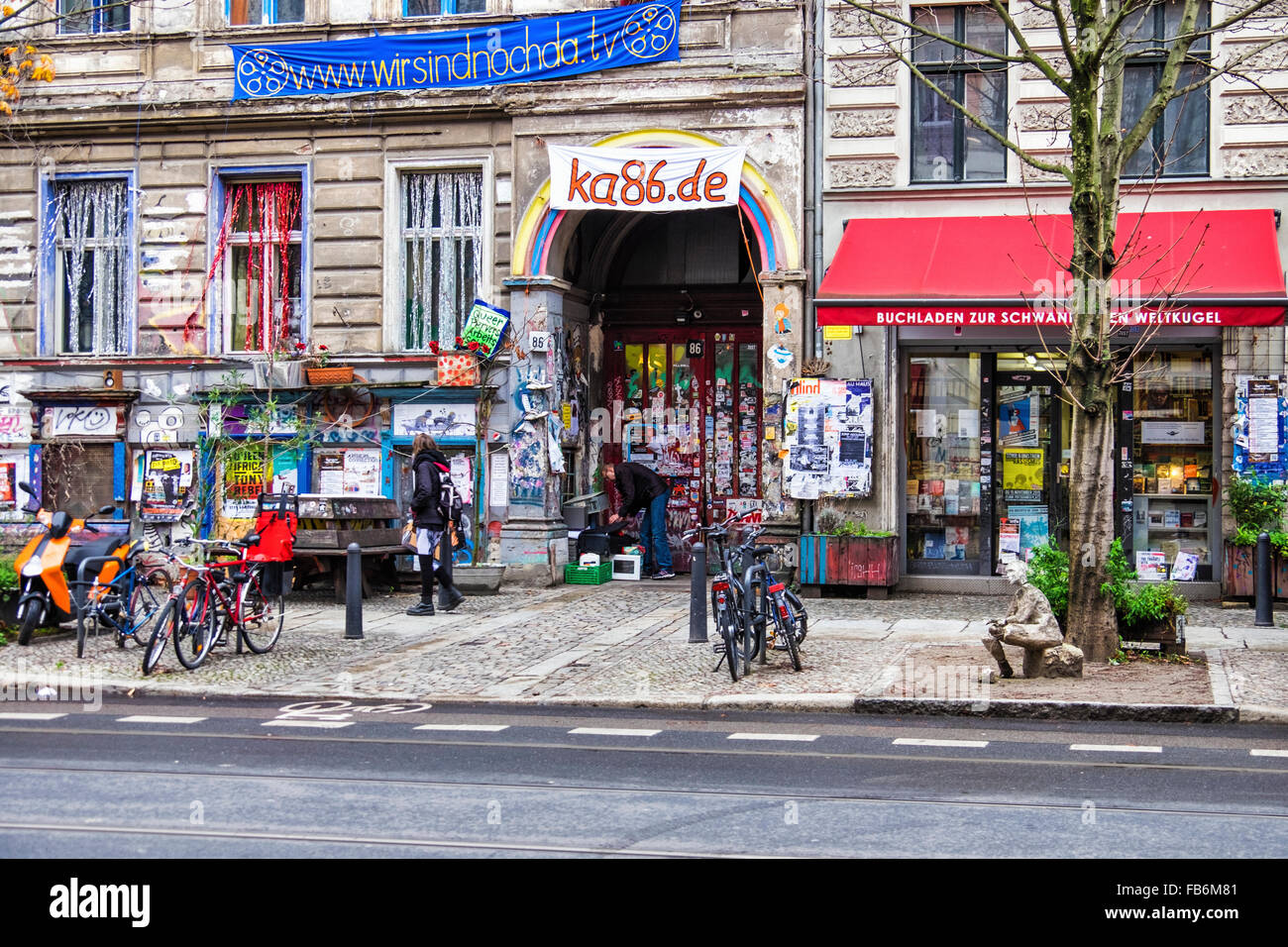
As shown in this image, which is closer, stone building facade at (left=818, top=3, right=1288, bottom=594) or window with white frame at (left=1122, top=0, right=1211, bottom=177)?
stone building facade at (left=818, top=3, right=1288, bottom=594)

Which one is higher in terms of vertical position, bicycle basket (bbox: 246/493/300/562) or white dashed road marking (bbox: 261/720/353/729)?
bicycle basket (bbox: 246/493/300/562)

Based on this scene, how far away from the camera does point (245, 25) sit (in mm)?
19422

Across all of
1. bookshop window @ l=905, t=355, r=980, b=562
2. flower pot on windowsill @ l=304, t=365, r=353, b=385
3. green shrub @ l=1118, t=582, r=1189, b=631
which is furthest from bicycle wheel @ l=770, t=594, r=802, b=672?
flower pot on windowsill @ l=304, t=365, r=353, b=385

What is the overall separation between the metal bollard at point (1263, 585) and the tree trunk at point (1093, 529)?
3387 mm

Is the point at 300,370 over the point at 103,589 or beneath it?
over

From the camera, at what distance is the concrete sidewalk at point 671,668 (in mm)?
10625

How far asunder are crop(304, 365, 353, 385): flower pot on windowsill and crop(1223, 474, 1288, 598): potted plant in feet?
34.5

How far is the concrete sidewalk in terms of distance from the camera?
1062 centimetres

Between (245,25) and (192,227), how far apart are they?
2.69m

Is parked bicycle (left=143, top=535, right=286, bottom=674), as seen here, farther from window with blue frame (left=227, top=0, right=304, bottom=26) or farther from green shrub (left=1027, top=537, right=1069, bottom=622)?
window with blue frame (left=227, top=0, right=304, bottom=26)

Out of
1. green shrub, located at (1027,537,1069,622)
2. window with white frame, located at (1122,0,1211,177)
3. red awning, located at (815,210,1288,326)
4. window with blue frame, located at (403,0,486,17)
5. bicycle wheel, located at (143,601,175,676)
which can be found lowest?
bicycle wheel, located at (143,601,175,676)

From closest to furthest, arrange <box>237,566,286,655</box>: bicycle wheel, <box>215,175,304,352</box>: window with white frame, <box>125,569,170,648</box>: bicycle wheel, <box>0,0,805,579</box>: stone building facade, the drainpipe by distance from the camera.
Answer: <box>237,566,286,655</box>: bicycle wheel
<box>125,569,170,648</box>: bicycle wheel
the drainpipe
<box>0,0,805,579</box>: stone building facade
<box>215,175,304,352</box>: window with white frame
